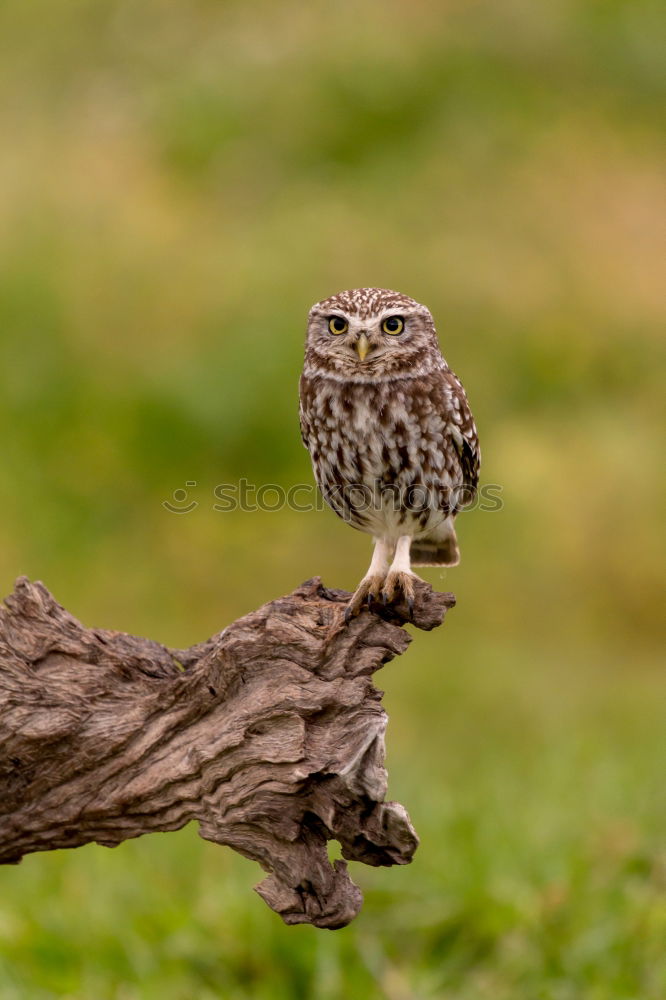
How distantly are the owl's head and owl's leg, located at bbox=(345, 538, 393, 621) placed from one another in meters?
0.57

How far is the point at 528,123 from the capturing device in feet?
32.7

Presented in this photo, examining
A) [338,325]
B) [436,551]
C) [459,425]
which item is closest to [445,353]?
[436,551]

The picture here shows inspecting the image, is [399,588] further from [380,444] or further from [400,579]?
[380,444]

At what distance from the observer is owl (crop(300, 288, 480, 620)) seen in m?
3.57

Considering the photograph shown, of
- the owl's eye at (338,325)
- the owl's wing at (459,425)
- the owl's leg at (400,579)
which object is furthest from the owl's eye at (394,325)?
the owl's leg at (400,579)

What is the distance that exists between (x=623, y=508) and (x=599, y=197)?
2.75 meters

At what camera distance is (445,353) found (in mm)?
8680

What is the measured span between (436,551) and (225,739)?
1.50m

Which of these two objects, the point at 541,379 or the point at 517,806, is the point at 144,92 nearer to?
the point at 541,379

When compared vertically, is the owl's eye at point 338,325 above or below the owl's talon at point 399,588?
above

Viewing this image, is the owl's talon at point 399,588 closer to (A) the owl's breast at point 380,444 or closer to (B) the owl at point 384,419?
(B) the owl at point 384,419

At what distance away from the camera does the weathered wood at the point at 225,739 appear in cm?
302

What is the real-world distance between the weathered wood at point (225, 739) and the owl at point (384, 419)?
1.34 feet

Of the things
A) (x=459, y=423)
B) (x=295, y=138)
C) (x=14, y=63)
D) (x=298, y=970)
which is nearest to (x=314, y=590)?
(x=459, y=423)
